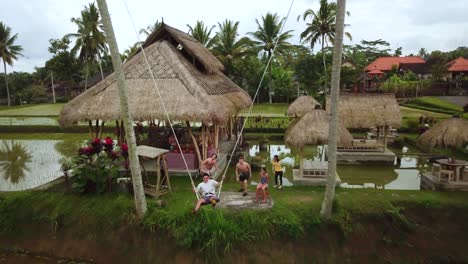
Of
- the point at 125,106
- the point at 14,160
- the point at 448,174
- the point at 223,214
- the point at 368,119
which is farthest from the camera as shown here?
the point at 368,119

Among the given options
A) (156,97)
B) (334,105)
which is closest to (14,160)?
(156,97)

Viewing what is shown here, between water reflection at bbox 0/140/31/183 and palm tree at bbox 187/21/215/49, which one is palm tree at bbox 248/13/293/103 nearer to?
palm tree at bbox 187/21/215/49

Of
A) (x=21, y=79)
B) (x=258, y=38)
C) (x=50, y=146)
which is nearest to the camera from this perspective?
(x=50, y=146)

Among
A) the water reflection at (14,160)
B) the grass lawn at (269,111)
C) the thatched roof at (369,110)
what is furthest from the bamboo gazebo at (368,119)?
the water reflection at (14,160)

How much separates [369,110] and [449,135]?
4496mm

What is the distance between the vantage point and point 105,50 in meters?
31.6

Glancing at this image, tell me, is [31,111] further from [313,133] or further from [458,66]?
[458,66]

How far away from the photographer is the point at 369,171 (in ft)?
43.8

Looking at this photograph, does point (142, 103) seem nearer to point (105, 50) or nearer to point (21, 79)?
point (105, 50)

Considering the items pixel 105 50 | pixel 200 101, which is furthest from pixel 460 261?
pixel 105 50

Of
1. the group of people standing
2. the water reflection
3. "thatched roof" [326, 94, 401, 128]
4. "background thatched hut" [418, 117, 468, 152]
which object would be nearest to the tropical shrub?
the group of people standing

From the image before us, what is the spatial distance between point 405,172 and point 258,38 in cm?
2171

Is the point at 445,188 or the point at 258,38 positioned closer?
the point at 445,188

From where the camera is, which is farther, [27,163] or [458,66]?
[458,66]
